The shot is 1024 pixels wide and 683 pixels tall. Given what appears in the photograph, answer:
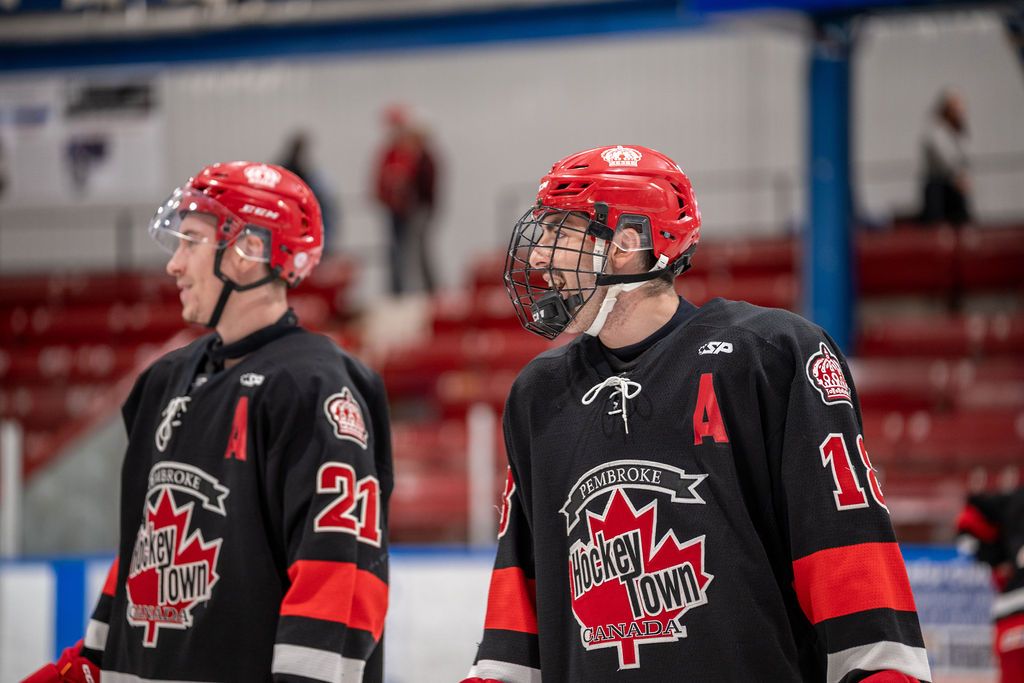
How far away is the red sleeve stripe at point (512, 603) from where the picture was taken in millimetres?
2291

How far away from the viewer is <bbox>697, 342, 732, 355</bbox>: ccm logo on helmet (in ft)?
6.99

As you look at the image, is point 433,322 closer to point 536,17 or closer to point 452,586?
point 536,17

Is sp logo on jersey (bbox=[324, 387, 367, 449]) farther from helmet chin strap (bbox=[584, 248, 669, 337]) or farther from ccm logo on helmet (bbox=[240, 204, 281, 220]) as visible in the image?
helmet chin strap (bbox=[584, 248, 669, 337])

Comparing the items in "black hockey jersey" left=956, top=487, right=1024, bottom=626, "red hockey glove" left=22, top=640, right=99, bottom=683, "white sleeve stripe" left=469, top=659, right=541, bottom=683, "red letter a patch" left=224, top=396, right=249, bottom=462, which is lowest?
"black hockey jersey" left=956, top=487, right=1024, bottom=626

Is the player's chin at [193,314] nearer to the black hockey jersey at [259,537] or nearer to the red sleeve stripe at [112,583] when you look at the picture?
the black hockey jersey at [259,537]

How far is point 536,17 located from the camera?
835 centimetres

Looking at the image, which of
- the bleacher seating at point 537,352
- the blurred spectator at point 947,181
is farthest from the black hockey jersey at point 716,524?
the blurred spectator at point 947,181

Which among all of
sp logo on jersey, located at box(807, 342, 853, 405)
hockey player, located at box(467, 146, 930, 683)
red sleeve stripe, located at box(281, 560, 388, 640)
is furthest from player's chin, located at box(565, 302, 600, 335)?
red sleeve stripe, located at box(281, 560, 388, 640)

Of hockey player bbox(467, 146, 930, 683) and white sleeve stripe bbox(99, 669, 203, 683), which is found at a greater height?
hockey player bbox(467, 146, 930, 683)

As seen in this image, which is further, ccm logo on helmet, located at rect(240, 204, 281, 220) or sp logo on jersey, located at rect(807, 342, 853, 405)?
ccm logo on helmet, located at rect(240, 204, 281, 220)

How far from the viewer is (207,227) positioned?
110 inches

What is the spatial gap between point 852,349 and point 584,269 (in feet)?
18.0

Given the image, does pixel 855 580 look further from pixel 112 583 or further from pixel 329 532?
pixel 112 583

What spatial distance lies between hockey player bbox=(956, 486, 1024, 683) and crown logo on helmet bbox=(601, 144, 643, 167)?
190cm
